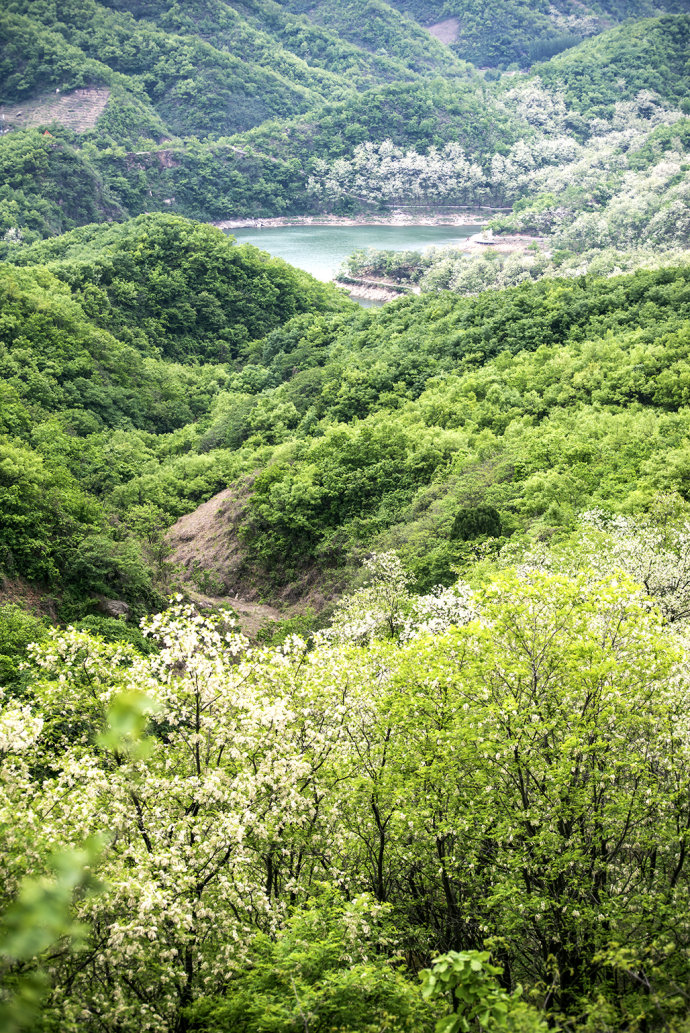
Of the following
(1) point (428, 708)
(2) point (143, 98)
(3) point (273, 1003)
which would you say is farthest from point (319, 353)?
(2) point (143, 98)

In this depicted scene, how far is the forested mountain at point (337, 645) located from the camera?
1065cm

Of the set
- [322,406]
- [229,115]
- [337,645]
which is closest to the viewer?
[337,645]

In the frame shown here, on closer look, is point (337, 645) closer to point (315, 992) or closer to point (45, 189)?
point (315, 992)

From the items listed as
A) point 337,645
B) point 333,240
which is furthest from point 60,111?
point 337,645

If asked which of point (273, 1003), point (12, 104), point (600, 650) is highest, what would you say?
point (12, 104)

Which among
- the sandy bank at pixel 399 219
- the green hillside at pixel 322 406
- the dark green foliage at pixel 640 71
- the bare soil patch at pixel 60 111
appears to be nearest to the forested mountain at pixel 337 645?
the green hillside at pixel 322 406

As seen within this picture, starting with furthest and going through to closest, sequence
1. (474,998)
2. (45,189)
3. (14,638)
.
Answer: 1. (45,189)
2. (14,638)
3. (474,998)

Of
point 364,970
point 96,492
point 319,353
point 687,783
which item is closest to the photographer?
point 364,970

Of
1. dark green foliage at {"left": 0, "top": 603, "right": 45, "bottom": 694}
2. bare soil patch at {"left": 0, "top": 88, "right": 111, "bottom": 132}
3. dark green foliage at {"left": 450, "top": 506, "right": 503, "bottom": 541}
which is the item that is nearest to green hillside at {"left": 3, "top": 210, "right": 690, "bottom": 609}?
dark green foliage at {"left": 450, "top": 506, "right": 503, "bottom": 541}

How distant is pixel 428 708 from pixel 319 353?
52.3 meters

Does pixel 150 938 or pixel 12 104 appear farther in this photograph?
pixel 12 104

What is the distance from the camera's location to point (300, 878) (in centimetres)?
1450

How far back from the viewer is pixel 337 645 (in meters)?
22.7

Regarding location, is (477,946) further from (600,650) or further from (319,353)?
(319,353)
